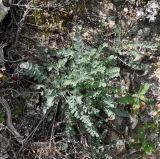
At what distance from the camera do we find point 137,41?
4086 millimetres

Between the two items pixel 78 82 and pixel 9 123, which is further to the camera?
pixel 9 123

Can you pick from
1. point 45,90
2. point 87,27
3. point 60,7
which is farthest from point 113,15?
point 45,90

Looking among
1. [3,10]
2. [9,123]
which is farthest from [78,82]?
[3,10]

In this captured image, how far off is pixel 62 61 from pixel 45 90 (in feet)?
1.05

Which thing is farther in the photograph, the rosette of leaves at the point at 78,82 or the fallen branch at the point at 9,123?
the fallen branch at the point at 9,123

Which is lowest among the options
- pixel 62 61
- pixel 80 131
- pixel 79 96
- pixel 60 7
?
pixel 80 131

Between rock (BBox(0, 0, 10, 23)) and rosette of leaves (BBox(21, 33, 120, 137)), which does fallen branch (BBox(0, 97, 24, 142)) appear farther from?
rock (BBox(0, 0, 10, 23))

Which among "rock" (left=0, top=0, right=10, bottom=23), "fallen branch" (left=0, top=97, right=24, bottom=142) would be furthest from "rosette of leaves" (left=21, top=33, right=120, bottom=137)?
"rock" (left=0, top=0, right=10, bottom=23)

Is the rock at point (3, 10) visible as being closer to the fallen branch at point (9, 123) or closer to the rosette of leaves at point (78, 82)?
the rosette of leaves at point (78, 82)

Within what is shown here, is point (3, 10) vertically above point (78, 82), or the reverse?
point (3, 10)

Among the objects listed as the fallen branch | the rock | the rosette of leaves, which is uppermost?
the rock

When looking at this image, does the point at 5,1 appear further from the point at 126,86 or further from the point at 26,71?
the point at 126,86

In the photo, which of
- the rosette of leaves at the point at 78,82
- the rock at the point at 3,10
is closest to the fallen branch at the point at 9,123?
the rosette of leaves at the point at 78,82

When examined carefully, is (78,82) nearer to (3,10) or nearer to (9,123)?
(9,123)
